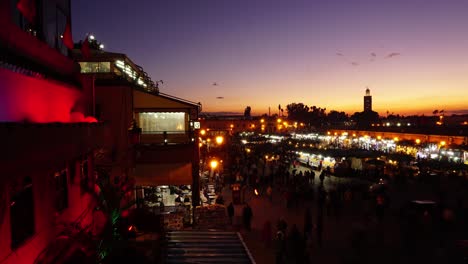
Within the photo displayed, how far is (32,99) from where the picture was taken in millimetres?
7117

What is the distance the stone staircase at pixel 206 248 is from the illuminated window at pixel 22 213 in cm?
486

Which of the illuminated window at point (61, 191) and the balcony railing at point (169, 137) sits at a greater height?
the balcony railing at point (169, 137)

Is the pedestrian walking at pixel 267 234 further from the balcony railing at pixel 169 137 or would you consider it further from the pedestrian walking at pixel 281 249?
the balcony railing at pixel 169 137

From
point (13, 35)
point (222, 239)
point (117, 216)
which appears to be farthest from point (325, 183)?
point (13, 35)

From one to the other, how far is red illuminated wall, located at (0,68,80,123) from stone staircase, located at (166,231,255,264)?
5044 millimetres

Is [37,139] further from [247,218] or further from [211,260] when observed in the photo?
[247,218]

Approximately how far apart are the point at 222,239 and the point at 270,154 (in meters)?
33.6

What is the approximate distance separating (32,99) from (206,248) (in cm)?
695

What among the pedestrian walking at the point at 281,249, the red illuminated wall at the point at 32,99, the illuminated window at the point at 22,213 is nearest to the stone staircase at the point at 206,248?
the pedestrian walking at the point at 281,249

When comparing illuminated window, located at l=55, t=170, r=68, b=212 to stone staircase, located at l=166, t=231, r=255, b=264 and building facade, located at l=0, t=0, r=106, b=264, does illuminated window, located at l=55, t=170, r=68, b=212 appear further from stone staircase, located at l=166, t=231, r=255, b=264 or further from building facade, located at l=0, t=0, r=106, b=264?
stone staircase, located at l=166, t=231, r=255, b=264

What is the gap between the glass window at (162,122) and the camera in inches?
728

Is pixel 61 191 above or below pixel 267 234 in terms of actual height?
above

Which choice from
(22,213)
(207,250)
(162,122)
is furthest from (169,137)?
(22,213)

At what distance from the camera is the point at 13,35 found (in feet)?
22.0
